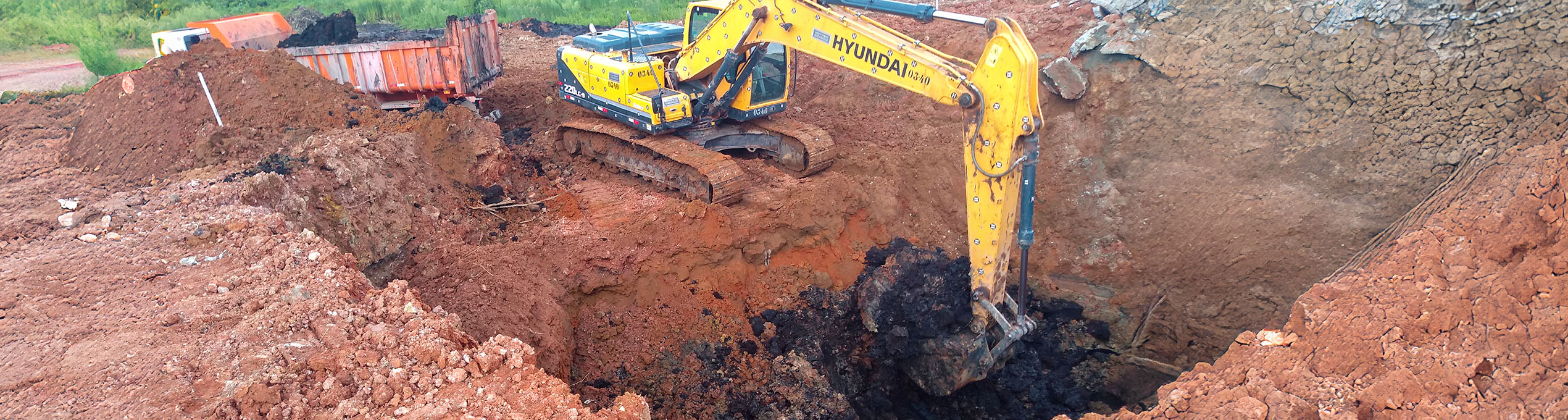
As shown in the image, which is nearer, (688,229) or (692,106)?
(688,229)

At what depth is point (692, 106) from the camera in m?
8.93

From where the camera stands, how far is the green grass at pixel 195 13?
14.9 meters

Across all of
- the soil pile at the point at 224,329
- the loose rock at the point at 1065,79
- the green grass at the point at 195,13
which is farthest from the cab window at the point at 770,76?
the green grass at the point at 195,13

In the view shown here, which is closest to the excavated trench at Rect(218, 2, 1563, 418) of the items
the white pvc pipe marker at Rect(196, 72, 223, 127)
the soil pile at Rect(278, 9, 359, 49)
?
the white pvc pipe marker at Rect(196, 72, 223, 127)

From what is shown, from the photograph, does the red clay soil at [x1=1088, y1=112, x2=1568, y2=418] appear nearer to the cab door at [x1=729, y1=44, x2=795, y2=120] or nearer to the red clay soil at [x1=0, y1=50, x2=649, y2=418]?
the red clay soil at [x1=0, y1=50, x2=649, y2=418]

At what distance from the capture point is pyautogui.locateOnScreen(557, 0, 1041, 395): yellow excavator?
5602 mm

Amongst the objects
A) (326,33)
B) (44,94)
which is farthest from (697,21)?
(44,94)

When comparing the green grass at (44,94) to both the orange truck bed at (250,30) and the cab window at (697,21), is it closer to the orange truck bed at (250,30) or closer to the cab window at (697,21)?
the orange truck bed at (250,30)

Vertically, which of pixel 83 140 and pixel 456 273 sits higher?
pixel 83 140

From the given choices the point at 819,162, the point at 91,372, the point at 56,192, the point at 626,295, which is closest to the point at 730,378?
the point at 626,295

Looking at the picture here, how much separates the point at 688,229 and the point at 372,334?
3707mm

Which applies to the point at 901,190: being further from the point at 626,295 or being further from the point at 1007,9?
the point at 1007,9

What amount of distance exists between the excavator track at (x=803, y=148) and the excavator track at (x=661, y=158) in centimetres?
86

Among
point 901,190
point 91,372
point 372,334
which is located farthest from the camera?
point 901,190
